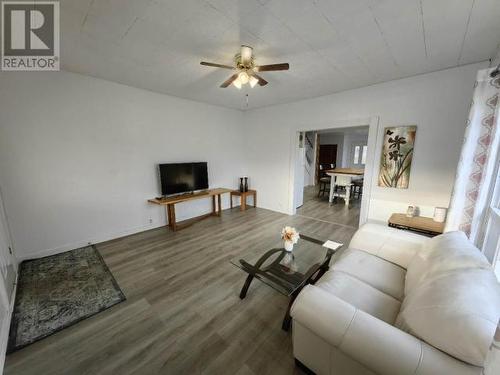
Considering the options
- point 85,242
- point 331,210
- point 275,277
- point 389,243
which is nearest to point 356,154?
point 331,210

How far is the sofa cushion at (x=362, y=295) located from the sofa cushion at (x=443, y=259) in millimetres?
162

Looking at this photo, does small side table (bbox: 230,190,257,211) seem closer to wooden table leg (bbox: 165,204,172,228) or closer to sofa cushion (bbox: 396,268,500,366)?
wooden table leg (bbox: 165,204,172,228)

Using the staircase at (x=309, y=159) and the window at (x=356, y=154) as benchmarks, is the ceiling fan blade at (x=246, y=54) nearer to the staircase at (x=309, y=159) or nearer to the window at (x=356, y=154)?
the staircase at (x=309, y=159)

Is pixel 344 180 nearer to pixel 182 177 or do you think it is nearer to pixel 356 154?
pixel 182 177

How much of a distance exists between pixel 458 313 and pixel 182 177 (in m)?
3.86

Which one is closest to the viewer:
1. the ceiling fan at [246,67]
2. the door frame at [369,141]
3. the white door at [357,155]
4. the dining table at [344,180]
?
the ceiling fan at [246,67]

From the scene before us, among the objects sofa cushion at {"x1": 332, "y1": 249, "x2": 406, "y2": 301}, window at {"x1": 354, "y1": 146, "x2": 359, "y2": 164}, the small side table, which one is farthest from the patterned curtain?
window at {"x1": 354, "y1": 146, "x2": 359, "y2": 164}

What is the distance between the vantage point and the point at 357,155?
927cm

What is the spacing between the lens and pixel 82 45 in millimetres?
2037

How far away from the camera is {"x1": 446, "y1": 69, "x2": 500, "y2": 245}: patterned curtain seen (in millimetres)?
1889

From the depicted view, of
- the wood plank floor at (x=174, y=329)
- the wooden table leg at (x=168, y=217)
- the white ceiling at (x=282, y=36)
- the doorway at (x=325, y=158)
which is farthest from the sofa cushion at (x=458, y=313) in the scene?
the doorway at (x=325, y=158)

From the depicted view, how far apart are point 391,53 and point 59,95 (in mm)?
4122

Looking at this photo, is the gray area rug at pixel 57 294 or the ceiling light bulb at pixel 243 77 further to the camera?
the ceiling light bulb at pixel 243 77

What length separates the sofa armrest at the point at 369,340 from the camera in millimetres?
812
